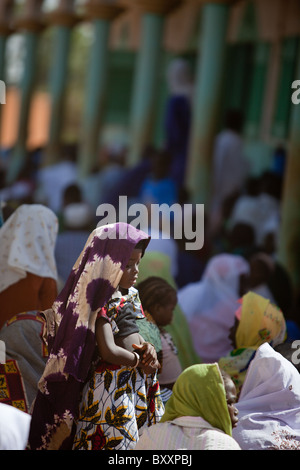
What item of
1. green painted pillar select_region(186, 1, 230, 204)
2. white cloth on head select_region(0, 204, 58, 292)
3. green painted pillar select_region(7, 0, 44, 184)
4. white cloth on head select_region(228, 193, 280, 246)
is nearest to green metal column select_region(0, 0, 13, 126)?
green painted pillar select_region(7, 0, 44, 184)

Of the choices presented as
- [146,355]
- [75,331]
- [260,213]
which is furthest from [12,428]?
[260,213]

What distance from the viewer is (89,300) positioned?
336cm

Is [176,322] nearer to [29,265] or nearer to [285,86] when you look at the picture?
[29,265]

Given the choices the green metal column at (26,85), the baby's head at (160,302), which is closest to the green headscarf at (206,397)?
the baby's head at (160,302)

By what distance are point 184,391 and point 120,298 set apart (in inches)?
19.8

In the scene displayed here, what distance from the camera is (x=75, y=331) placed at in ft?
11.0

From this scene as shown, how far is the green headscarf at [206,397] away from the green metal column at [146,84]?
355 inches

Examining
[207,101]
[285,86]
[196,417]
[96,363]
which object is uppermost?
[285,86]

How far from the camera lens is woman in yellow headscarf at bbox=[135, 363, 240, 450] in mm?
3092

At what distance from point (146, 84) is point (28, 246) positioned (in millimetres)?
7596

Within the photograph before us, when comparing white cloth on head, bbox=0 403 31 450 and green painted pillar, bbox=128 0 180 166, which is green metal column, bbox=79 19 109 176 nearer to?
green painted pillar, bbox=128 0 180 166
